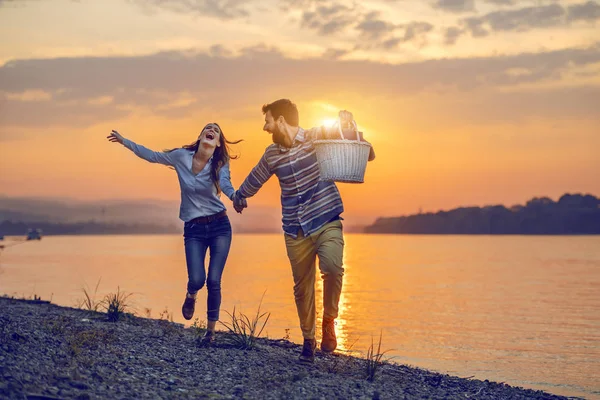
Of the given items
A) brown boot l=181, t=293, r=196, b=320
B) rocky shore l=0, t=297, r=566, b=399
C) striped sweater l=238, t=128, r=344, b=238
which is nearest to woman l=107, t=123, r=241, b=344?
brown boot l=181, t=293, r=196, b=320

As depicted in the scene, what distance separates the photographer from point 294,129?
8.26m

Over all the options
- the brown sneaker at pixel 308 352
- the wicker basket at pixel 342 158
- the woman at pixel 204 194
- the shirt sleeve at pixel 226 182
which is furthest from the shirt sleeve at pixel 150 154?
the brown sneaker at pixel 308 352

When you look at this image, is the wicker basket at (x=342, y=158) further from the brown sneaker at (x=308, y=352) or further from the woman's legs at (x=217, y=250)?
the brown sneaker at (x=308, y=352)

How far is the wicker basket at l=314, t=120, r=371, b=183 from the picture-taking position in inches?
310

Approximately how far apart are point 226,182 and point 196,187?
0.36 meters

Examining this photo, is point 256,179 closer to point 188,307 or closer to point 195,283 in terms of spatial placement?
point 195,283

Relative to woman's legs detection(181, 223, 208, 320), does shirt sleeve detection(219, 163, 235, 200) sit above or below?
above

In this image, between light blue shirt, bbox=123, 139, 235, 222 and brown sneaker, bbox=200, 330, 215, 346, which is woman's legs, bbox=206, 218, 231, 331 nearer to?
light blue shirt, bbox=123, 139, 235, 222

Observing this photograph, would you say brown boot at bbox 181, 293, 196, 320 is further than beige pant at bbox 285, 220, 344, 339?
Yes

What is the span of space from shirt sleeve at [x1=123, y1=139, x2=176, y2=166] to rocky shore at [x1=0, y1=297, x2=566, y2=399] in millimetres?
2227

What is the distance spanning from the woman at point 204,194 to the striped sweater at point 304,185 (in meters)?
0.79

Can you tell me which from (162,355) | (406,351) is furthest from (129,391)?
(406,351)

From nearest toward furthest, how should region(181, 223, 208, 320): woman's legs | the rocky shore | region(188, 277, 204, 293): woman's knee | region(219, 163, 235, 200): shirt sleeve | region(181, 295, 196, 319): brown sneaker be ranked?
the rocky shore < region(219, 163, 235, 200): shirt sleeve < region(181, 223, 208, 320): woman's legs < region(188, 277, 204, 293): woman's knee < region(181, 295, 196, 319): brown sneaker

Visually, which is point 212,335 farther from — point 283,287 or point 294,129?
point 283,287
